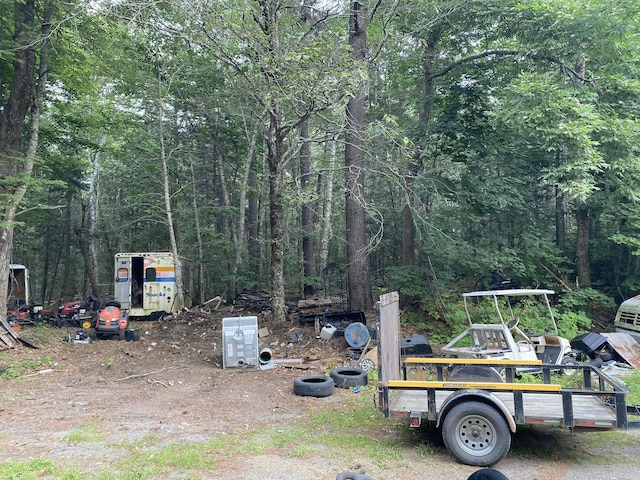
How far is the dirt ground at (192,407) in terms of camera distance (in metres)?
4.23

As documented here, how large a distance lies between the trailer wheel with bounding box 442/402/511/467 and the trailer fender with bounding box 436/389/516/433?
0.03 meters

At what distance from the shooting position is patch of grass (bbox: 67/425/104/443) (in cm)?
489

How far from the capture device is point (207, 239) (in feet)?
60.8

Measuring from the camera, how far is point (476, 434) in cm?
443

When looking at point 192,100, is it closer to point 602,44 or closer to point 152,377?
point 152,377

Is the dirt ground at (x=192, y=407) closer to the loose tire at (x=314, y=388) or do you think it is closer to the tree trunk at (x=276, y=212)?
the loose tire at (x=314, y=388)

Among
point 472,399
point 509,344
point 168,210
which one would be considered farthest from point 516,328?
point 168,210

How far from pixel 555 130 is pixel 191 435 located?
8311 millimetres

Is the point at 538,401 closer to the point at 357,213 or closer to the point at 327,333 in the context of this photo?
the point at 327,333

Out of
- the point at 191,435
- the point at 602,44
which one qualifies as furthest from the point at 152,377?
the point at 602,44

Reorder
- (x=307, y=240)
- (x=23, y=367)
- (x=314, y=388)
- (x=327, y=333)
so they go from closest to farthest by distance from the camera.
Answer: (x=314, y=388) → (x=23, y=367) → (x=327, y=333) → (x=307, y=240)

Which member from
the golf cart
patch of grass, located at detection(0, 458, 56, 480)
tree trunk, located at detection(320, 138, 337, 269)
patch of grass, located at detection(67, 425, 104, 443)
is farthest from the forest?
patch of grass, located at detection(0, 458, 56, 480)

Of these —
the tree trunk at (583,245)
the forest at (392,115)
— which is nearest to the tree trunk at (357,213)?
the forest at (392,115)

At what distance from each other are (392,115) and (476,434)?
32.2 ft
